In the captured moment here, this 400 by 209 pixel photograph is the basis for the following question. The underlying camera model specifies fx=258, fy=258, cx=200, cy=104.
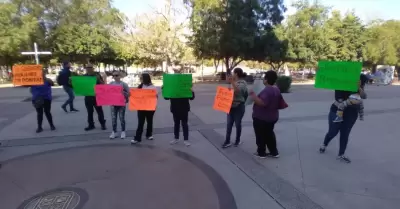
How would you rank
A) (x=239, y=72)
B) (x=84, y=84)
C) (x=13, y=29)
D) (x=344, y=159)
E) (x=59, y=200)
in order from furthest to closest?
(x=13, y=29), (x=84, y=84), (x=239, y=72), (x=344, y=159), (x=59, y=200)

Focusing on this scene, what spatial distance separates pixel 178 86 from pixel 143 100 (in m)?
0.84

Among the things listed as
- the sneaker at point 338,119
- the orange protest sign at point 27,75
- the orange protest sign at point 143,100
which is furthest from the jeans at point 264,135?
the orange protest sign at point 27,75

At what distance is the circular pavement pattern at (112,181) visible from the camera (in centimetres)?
326

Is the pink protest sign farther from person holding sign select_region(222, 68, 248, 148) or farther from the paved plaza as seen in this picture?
person holding sign select_region(222, 68, 248, 148)

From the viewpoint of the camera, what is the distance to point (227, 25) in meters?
25.3

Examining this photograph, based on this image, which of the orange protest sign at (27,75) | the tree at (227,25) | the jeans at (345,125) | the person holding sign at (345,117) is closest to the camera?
the person holding sign at (345,117)

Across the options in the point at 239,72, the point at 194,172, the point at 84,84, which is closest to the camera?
the point at 194,172

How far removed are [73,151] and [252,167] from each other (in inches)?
139

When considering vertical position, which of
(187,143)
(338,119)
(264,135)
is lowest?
(187,143)

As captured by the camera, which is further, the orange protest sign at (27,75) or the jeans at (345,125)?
the orange protest sign at (27,75)

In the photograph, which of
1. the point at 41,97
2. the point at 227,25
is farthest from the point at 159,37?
the point at 41,97

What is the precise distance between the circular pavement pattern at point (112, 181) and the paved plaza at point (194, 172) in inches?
0.5

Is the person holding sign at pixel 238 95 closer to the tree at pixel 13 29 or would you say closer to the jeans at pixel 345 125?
the jeans at pixel 345 125

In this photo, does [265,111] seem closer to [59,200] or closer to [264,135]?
[264,135]
